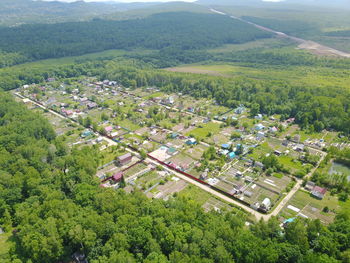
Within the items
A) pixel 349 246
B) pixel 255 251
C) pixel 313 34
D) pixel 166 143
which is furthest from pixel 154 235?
pixel 313 34

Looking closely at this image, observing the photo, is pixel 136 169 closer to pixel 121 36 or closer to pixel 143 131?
pixel 143 131

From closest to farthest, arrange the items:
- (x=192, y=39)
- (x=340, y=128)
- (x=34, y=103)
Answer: (x=340, y=128)
(x=34, y=103)
(x=192, y=39)

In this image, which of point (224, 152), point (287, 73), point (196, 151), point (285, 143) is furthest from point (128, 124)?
point (287, 73)

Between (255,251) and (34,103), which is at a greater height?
(255,251)

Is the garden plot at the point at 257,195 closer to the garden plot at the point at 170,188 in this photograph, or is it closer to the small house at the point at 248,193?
the small house at the point at 248,193

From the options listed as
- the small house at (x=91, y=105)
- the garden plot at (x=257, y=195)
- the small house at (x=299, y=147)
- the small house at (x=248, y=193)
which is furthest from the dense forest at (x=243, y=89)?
the small house at (x=248, y=193)

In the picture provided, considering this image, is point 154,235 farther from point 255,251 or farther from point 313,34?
point 313,34
